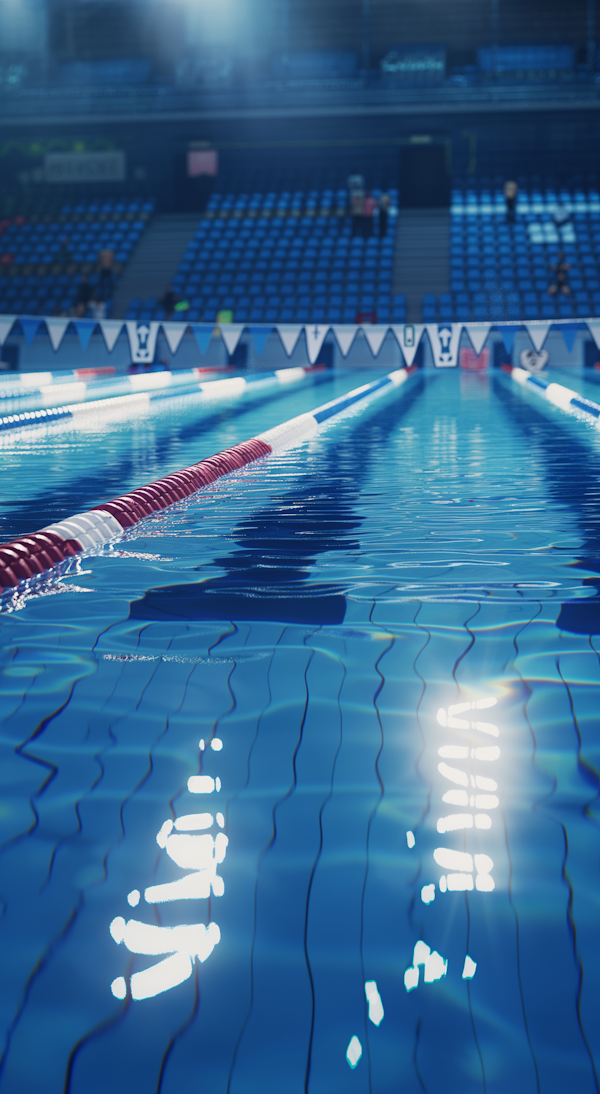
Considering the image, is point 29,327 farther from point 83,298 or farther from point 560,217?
point 560,217

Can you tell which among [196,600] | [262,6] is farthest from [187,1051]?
[262,6]

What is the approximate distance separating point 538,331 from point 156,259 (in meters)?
9.37

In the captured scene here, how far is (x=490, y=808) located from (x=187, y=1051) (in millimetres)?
689

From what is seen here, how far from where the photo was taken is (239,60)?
20859 mm

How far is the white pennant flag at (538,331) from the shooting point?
41.5ft

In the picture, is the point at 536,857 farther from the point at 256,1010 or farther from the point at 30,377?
the point at 30,377

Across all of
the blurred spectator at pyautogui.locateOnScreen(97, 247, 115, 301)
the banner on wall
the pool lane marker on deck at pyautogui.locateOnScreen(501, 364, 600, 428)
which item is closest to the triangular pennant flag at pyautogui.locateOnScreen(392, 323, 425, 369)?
the pool lane marker on deck at pyautogui.locateOnScreen(501, 364, 600, 428)

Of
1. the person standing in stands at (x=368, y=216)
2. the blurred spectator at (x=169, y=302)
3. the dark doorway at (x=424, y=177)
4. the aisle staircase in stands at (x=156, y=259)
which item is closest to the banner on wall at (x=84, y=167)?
the aisle staircase in stands at (x=156, y=259)

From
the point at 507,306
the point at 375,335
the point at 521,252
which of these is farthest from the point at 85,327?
the point at 521,252

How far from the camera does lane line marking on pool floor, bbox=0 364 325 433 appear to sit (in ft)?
24.9

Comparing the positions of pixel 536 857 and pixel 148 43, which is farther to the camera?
pixel 148 43

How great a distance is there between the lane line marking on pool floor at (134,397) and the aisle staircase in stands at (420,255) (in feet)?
10.3

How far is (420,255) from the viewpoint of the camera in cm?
1902

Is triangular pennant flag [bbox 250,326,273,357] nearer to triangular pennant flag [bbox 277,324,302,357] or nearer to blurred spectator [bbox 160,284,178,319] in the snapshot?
triangular pennant flag [bbox 277,324,302,357]
